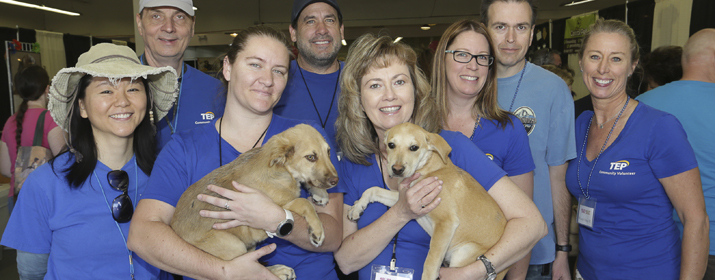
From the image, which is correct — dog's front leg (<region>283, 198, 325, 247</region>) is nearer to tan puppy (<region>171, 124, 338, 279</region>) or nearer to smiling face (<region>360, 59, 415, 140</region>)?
tan puppy (<region>171, 124, 338, 279</region>)

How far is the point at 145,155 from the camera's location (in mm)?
2504

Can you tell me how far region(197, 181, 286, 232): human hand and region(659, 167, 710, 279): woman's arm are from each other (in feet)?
8.02

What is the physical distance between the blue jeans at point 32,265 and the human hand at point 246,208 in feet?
3.35

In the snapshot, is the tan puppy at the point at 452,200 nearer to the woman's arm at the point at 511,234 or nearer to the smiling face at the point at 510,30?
the woman's arm at the point at 511,234

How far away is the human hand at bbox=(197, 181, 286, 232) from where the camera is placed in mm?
1950

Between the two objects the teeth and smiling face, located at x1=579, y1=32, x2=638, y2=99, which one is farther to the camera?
smiling face, located at x1=579, y1=32, x2=638, y2=99

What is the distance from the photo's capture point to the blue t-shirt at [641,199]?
8.65ft

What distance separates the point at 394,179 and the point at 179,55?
2.17m

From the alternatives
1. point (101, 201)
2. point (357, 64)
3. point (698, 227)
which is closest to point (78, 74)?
point (101, 201)

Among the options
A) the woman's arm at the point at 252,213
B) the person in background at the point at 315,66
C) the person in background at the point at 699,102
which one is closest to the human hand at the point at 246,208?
the woman's arm at the point at 252,213

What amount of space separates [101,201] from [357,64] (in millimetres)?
1609

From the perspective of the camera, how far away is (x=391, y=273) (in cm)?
225

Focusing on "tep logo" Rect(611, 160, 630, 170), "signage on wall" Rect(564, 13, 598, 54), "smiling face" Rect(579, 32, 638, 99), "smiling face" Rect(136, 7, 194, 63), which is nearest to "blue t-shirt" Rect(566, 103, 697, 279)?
"tep logo" Rect(611, 160, 630, 170)

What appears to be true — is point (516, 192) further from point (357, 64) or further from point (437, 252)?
point (357, 64)
